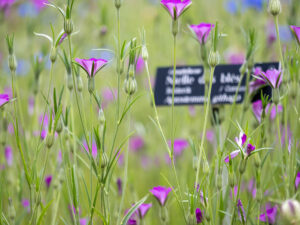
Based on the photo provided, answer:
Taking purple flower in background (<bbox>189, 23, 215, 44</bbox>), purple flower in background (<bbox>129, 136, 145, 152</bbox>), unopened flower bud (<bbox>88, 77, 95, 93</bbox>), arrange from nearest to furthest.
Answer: unopened flower bud (<bbox>88, 77, 95, 93</bbox>)
purple flower in background (<bbox>189, 23, 215, 44</bbox>)
purple flower in background (<bbox>129, 136, 145, 152</bbox>)

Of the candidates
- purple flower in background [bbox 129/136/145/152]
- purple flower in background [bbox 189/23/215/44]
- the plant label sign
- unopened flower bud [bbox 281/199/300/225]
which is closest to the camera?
unopened flower bud [bbox 281/199/300/225]

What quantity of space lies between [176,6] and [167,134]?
771 millimetres

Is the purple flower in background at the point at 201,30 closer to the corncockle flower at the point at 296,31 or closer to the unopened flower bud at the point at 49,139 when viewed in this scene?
the corncockle flower at the point at 296,31

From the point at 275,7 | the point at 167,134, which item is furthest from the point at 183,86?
the point at 167,134

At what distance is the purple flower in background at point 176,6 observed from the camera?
0.67m

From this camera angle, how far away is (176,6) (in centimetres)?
68

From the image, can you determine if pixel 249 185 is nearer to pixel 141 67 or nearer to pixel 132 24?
pixel 141 67

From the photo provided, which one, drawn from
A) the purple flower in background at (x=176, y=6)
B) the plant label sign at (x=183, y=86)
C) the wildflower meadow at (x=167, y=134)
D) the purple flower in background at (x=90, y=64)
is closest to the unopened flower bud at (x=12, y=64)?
the wildflower meadow at (x=167, y=134)

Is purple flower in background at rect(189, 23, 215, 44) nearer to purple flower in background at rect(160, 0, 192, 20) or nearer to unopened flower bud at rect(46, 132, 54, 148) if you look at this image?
purple flower in background at rect(160, 0, 192, 20)

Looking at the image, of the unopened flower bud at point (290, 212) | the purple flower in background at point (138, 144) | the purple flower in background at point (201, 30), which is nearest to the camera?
the unopened flower bud at point (290, 212)

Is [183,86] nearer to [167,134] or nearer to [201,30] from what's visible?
[201,30]

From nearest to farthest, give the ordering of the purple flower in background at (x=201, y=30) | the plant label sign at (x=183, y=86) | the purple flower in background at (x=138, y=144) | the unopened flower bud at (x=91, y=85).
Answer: the unopened flower bud at (x=91, y=85) < the purple flower in background at (x=201, y=30) < the plant label sign at (x=183, y=86) < the purple flower in background at (x=138, y=144)

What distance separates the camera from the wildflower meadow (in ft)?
2.09

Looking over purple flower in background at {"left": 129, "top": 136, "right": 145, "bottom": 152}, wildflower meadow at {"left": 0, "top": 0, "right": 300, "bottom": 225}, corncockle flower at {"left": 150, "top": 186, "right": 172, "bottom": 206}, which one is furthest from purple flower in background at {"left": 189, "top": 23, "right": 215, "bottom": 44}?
purple flower in background at {"left": 129, "top": 136, "right": 145, "bottom": 152}
